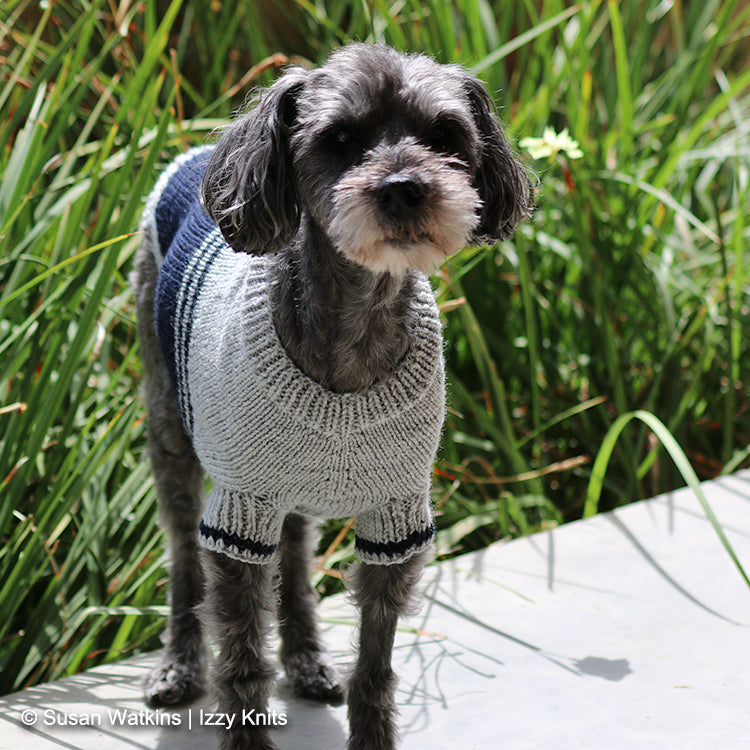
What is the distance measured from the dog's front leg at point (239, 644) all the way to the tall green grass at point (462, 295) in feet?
1.68

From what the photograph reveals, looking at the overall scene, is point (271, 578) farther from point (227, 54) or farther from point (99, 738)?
point (227, 54)

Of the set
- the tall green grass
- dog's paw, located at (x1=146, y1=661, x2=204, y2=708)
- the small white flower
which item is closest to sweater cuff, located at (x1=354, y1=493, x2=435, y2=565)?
dog's paw, located at (x1=146, y1=661, x2=204, y2=708)

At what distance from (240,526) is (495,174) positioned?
0.92 metres

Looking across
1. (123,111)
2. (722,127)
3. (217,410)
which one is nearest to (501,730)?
(217,410)

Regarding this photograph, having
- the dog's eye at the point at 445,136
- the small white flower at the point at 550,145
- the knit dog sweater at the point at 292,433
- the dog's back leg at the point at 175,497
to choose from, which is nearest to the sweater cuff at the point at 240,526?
the knit dog sweater at the point at 292,433

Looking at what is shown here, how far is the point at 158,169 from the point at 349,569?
69.3 inches

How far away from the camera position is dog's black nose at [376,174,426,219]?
1.80 metres

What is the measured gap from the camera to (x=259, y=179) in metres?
2.01

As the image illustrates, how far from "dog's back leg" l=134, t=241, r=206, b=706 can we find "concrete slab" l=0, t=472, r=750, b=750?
0.38ft

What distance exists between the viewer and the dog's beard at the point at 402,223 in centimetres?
182

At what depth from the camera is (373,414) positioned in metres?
2.12

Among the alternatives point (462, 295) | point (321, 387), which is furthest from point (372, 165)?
point (462, 295)

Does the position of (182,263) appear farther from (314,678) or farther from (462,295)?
(462,295)

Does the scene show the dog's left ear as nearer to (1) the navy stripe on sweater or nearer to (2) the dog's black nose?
(2) the dog's black nose
